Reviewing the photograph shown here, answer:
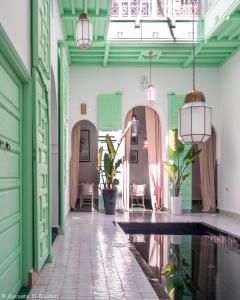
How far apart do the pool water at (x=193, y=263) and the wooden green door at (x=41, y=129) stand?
1.43m

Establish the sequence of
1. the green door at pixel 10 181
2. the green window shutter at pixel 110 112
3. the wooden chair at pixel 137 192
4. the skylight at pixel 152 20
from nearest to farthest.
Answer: the green door at pixel 10 181 < the skylight at pixel 152 20 < the green window shutter at pixel 110 112 < the wooden chair at pixel 137 192

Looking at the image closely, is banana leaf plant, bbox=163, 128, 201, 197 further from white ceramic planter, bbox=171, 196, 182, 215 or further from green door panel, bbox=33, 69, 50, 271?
green door panel, bbox=33, 69, 50, 271

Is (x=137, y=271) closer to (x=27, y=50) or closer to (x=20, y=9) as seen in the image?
(x=27, y=50)

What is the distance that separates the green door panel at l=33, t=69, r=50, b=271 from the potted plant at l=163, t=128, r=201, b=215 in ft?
20.3

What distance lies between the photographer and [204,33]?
33.3 ft

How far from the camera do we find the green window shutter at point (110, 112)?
1175 cm

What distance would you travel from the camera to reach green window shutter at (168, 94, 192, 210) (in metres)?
11.8

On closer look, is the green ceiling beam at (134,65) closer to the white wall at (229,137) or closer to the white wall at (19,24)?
the white wall at (229,137)

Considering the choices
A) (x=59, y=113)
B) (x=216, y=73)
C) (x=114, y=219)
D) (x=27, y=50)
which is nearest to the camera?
(x=27, y=50)

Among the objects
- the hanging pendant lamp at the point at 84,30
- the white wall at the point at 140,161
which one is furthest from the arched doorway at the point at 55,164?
the white wall at the point at 140,161

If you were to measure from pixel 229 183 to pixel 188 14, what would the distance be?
4.63m

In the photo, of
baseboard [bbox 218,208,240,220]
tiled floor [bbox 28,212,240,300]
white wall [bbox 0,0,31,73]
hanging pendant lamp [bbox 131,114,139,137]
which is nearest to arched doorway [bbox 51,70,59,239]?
tiled floor [bbox 28,212,240,300]

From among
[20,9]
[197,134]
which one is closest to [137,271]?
[197,134]

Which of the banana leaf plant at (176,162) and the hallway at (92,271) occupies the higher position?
the banana leaf plant at (176,162)
